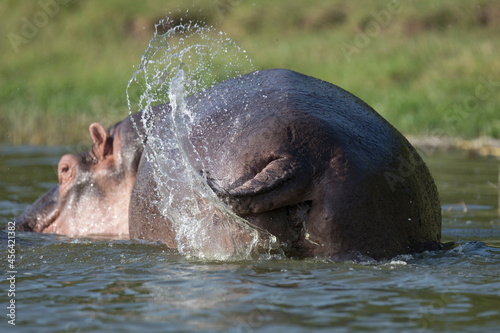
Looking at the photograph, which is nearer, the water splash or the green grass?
the water splash

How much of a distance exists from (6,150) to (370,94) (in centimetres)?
715

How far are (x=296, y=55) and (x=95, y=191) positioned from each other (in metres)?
15.0

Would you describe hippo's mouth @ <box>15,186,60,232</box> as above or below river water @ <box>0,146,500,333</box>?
above

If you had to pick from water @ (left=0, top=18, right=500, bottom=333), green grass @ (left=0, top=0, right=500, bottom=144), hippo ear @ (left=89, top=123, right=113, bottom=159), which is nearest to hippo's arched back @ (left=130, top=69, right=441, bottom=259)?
water @ (left=0, top=18, right=500, bottom=333)

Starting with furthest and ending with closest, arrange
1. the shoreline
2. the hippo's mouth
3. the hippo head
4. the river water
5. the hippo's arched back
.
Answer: the shoreline → the hippo's mouth → the hippo head → the hippo's arched back → the river water

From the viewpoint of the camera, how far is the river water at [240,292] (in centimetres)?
305

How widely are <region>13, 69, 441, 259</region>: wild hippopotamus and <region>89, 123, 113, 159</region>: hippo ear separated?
0.87 metres

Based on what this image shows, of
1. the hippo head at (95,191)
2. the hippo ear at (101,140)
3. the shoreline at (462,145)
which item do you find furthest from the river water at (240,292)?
the shoreline at (462,145)

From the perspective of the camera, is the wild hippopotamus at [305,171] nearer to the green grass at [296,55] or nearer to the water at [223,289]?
the water at [223,289]

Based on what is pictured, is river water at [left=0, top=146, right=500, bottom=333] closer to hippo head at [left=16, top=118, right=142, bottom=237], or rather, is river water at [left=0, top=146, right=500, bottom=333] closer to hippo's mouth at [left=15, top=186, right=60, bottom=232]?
hippo head at [left=16, top=118, right=142, bottom=237]

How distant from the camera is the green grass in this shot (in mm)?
13891

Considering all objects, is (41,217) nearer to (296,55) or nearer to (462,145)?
(462,145)

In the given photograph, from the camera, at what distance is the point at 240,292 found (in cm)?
343

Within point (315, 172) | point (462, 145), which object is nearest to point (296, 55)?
point (462, 145)
